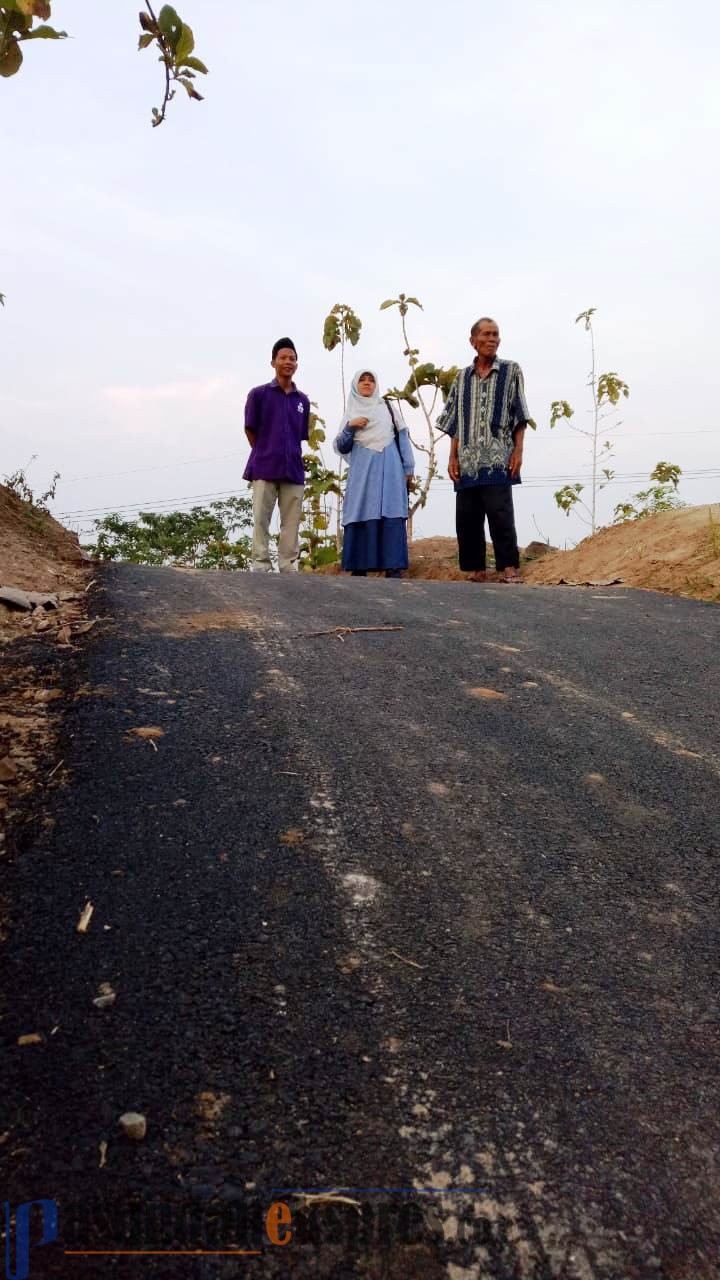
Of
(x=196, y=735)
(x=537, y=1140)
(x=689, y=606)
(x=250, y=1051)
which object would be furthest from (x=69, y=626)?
(x=689, y=606)

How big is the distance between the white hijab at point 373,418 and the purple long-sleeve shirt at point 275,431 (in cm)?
39

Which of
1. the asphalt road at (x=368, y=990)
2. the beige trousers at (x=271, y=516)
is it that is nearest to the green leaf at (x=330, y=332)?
the beige trousers at (x=271, y=516)

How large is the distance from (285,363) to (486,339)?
1616 millimetres

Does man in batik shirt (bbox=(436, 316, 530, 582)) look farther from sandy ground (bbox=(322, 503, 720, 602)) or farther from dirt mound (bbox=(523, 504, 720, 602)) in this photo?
dirt mound (bbox=(523, 504, 720, 602))

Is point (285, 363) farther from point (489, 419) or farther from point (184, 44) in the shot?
point (184, 44)

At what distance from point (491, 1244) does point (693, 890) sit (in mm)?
966

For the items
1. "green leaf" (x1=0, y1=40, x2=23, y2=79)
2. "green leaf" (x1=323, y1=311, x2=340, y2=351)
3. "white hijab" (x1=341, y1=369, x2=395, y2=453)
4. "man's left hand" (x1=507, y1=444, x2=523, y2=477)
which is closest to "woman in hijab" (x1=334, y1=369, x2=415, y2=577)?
"white hijab" (x1=341, y1=369, x2=395, y2=453)

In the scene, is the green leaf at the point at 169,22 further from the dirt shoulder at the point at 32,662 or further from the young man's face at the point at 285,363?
the young man's face at the point at 285,363

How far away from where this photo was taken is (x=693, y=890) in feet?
6.15

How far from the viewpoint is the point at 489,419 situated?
6543 mm

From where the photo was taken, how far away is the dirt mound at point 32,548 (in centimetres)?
491

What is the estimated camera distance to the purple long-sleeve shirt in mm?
6953

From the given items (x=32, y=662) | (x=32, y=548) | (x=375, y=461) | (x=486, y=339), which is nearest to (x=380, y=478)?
(x=375, y=461)

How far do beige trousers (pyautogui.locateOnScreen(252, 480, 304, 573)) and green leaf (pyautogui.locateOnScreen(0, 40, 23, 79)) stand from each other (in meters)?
5.61
